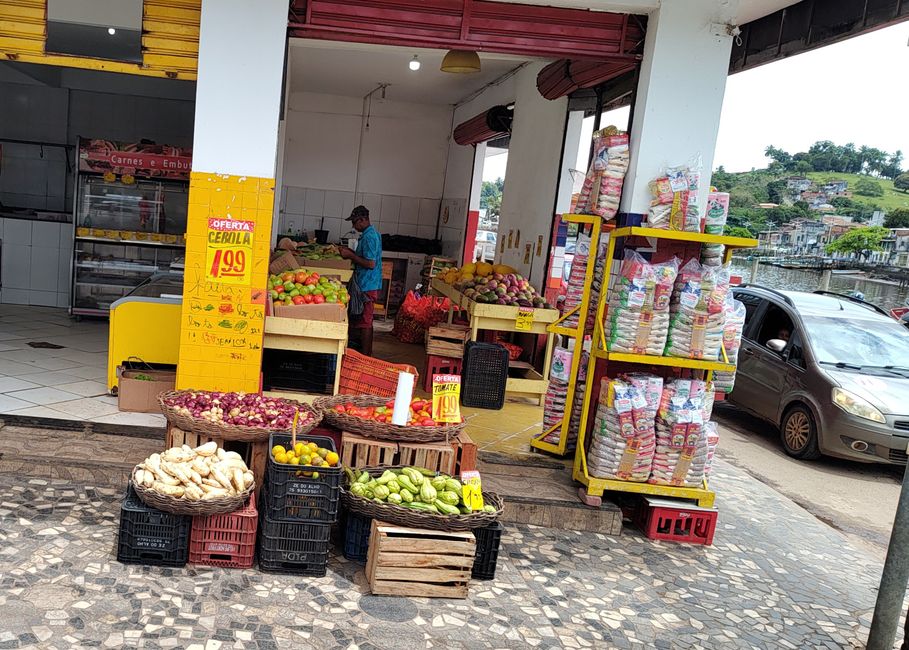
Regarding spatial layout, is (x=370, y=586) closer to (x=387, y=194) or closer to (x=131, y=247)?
(x=131, y=247)

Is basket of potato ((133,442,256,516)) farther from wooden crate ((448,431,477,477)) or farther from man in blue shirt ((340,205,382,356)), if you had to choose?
man in blue shirt ((340,205,382,356))

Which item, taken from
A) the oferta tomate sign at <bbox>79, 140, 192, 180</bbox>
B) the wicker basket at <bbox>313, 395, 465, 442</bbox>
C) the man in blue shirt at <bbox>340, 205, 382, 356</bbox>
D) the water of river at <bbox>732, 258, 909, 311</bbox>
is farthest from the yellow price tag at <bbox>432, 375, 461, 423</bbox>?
the water of river at <bbox>732, 258, 909, 311</bbox>

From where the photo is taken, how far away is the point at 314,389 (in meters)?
6.32

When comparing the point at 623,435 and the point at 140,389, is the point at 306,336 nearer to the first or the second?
the point at 140,389

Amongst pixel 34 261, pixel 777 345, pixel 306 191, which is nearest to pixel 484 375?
pixel 777 345

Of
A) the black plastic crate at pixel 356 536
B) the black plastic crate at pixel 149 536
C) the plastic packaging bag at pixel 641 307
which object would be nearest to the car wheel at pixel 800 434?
the plastic packaging bag at pixel 641 307

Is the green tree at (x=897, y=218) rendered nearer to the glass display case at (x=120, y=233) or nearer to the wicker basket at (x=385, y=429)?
the wicker basket at (x=385, y=429)

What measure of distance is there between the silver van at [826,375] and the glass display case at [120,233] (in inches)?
310

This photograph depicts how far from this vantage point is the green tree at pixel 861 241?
529 inches

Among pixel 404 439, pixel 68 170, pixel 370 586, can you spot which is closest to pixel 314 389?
pixel 404 439

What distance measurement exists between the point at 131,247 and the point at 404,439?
282 inches

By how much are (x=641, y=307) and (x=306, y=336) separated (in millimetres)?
2592

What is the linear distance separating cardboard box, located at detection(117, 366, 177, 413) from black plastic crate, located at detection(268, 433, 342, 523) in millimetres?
2254

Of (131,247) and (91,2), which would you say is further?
(131,247)
